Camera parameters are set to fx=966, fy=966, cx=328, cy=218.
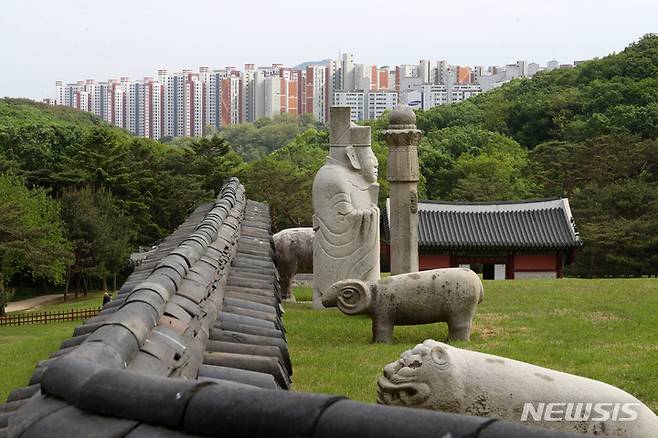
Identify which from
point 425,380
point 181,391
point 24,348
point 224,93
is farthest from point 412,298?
point 224,93

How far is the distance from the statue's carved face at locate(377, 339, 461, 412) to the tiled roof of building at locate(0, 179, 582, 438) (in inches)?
28.3

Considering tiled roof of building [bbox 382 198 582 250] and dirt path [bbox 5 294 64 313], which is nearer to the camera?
tiled roof of building [bbox 382 198 582 250]

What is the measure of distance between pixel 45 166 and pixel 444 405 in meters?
37.5

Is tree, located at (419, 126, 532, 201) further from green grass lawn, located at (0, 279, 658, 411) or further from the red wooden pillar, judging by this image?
green grass lawn, located at (0, 279, 658, 411)

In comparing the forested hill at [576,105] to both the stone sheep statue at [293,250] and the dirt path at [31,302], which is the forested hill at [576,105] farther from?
the stone sheep statue at [293,250]

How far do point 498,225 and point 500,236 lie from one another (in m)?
0.45

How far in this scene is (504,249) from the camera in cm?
2611

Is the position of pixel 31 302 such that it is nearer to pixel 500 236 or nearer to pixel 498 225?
pixel 498 225

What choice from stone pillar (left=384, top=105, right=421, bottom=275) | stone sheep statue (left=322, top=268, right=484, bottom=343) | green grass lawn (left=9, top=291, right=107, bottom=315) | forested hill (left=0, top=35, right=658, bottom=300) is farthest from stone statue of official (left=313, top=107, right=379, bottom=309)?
green grass lawn (left=9, top=291, right=107, bottom=315)

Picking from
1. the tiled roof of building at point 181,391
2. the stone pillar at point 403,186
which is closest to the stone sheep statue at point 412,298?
the stone pillar at point 403,186

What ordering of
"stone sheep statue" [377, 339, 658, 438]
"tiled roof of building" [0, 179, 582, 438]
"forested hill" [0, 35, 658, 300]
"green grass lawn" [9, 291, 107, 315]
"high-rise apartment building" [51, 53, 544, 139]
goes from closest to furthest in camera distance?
"tiled roof of building" [0, 179, 582, 438]
"stone sheep statue" [377, 339, 658, 438]
"forested hill" [0, 35, 658, 300]
"green grass lawn" [9, 291, 107, 315]
"high-rise apartment building" [51, 53, 544, 139]

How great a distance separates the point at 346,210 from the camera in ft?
49.9

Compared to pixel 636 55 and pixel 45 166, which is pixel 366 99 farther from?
pixel 45 166

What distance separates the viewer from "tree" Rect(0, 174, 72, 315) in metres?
29.1
